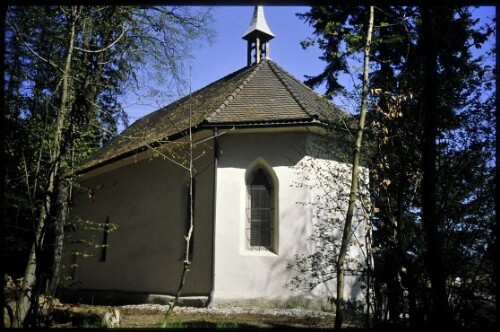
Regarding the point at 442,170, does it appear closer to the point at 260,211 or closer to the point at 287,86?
the point at 260,211

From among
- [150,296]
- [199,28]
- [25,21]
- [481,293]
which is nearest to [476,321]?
[481,293]

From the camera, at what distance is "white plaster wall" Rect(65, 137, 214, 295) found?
12938 mm

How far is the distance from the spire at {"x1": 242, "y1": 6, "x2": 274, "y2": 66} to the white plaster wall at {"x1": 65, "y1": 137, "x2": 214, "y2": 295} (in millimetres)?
6951

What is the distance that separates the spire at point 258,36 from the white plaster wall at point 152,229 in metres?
6.95

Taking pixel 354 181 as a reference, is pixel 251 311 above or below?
below

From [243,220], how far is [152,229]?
3844mm

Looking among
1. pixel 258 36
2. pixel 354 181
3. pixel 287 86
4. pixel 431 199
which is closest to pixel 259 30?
pixel 258 36

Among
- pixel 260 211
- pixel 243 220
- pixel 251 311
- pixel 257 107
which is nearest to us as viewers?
pixel 251 311

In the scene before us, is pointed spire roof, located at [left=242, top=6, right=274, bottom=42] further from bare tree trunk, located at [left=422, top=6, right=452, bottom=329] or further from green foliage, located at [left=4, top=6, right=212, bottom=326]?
bare tree trunk, located at [left=422, top=6, right=452, bottom=329]

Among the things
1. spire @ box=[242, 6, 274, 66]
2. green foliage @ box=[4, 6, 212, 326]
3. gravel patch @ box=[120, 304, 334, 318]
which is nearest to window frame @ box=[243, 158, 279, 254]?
gravel patch @ box=[120, 304, 334, 318]

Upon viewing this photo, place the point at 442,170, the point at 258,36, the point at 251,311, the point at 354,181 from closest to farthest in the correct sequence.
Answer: the point at 442,170, the point at 354,181, the point at 251,311, the point at 258,36

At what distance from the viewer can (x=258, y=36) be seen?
18984 mm

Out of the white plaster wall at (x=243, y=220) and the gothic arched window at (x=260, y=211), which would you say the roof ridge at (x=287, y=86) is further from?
the gothic arched window at (x=260, y=211)

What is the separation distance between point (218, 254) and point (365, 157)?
641 centimetres
